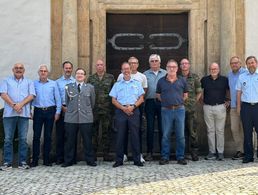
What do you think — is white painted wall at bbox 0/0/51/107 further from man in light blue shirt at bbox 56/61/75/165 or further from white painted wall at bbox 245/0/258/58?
white painted wall at bbox 245/0/258/58

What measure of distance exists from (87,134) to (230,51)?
303 centimetres

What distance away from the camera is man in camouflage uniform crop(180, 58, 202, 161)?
8.21 meters

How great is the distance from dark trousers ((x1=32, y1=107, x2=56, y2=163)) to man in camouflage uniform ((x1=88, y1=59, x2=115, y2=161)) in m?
0.75

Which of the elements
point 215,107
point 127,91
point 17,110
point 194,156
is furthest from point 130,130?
point 17,110

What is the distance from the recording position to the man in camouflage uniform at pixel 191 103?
26.9 feet

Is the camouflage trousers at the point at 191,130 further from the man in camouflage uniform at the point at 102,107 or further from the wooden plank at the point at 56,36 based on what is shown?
the wooden plank at the point at 56,36

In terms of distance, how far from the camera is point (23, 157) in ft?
25.3

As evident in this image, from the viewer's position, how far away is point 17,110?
25.2 ft

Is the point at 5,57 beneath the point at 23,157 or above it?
above

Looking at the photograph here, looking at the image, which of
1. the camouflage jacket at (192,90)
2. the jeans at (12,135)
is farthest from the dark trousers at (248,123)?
the jeans at (12,135)

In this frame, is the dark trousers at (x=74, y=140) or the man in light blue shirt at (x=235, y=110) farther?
the man in light blue shirt at (x=235, y=110)

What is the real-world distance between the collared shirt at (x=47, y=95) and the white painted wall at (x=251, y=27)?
3.51m

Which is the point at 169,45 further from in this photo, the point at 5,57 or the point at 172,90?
the point at 5,57

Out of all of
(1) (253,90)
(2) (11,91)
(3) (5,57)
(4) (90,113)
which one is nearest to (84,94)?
(4) (90,113)
